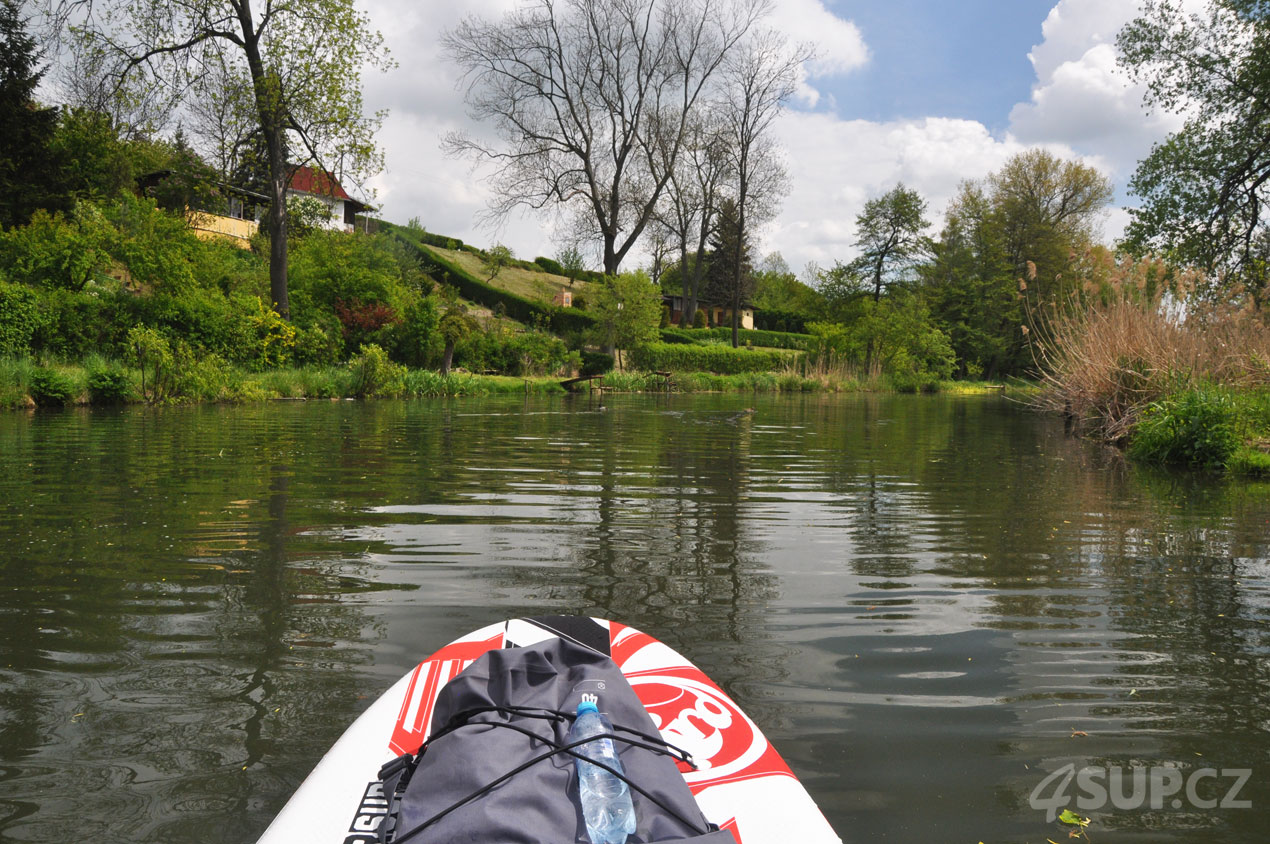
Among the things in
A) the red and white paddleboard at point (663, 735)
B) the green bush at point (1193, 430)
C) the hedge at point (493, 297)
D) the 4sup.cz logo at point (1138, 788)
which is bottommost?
the 4sup.cz logo at point (1138, 788)

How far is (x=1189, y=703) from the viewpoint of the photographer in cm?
305

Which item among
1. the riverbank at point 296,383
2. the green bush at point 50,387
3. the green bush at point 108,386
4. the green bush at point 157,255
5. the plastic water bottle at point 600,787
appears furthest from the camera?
the green bush at point 157,255

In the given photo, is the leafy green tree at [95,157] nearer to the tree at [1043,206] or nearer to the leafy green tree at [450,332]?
the leafy green tree at [450,332]

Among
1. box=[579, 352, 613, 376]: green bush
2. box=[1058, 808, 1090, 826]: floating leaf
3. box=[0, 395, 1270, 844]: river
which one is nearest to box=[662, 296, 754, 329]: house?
box=[579, 352, 613, 376]: green bush

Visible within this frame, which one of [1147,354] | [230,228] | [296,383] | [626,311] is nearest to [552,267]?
[230,228]

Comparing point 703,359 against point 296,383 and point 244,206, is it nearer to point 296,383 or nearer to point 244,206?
point 296,383

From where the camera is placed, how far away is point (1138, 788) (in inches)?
96.6

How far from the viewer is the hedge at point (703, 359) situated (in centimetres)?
3475

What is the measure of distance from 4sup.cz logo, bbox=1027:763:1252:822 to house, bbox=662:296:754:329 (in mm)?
60956

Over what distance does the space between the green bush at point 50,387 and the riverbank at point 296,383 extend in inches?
0.6

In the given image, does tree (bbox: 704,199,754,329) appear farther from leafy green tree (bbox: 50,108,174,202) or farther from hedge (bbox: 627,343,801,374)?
leafy green tree (bbox: 50,108,174,202)

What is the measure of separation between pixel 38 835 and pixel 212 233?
41.6 meters

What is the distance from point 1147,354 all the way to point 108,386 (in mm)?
18286

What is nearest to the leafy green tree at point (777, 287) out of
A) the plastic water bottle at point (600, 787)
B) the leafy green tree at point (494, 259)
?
the leafy green tree at point (494, 259)
